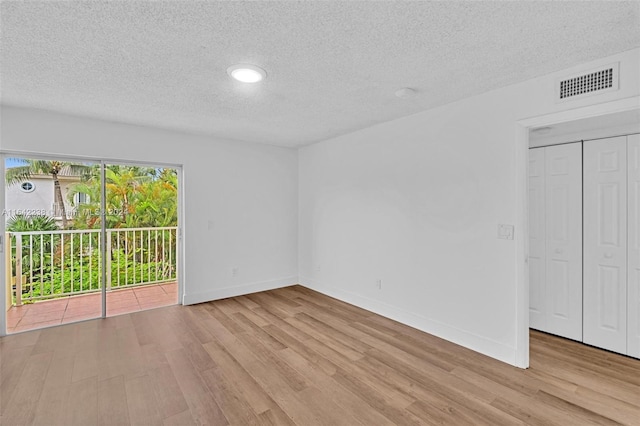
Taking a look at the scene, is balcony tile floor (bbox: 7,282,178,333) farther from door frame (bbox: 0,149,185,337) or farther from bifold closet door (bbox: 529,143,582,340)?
bifold closet door (bbox: 529,143,582,340)

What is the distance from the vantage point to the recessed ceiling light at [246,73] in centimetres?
230

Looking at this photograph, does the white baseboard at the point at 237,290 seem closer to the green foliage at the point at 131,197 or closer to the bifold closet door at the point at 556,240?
the green foliage at the point at 131,197

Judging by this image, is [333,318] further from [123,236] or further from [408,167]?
[123,236]

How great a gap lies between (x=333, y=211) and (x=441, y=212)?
6.14 feet

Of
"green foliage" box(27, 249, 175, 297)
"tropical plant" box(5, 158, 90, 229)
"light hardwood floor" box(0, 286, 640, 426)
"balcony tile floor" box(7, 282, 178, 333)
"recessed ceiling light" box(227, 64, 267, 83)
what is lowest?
"light hardwood floor" box(0, 286, 640, 426)

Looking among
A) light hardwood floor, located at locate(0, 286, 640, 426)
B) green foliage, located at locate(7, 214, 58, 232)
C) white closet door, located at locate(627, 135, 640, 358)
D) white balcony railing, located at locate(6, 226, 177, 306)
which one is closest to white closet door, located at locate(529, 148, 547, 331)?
light hardwood floor, located at locate(0, 286, 640, 426)

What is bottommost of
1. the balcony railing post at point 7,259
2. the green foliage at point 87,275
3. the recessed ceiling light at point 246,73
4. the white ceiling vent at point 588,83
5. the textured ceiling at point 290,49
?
the green foliage at point 87,275

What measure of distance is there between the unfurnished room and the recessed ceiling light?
0.07 feet

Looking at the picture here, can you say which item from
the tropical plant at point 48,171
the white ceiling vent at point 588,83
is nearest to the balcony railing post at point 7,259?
the tropical plant at point 48,171

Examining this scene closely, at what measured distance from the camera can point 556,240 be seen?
327 cm

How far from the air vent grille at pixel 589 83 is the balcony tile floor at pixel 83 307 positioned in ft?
16.8

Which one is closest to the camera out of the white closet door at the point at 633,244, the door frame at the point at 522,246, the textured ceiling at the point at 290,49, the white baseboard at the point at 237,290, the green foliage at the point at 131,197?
the textured ceiling at the point at 290,49

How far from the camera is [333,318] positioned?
379 centimetres

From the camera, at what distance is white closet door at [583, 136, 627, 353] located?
9.25ft
